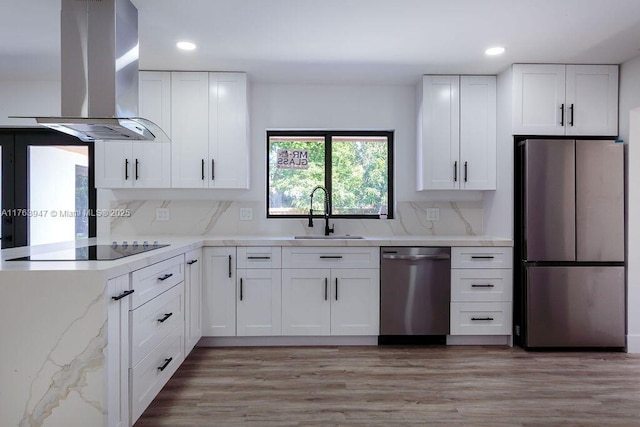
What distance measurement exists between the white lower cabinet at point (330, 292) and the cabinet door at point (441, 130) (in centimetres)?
94

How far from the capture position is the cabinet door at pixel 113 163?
3400mm

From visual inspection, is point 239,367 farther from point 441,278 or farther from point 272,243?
point 441,278

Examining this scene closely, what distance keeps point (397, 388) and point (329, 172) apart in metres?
2.10

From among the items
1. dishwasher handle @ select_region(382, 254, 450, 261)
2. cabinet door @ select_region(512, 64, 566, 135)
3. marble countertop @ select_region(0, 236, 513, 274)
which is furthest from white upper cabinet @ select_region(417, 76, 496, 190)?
dishwasher handle @ select_region(382, 254, 450, 261)

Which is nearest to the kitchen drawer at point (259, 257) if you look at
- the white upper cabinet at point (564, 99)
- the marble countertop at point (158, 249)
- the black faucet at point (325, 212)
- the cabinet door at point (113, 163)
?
the marble countertop at point (158, 249)

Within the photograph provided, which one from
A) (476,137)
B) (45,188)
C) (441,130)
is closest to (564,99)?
(476,137)

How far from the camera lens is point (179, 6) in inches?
91.7

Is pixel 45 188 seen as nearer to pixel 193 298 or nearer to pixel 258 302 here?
pixel 193 298

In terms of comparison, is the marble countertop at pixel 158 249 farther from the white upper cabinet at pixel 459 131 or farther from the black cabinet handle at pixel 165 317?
the white upper cabinet at pixel 459 131

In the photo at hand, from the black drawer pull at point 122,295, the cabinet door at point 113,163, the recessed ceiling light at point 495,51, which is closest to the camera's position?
the black drawer pull at point 122,295

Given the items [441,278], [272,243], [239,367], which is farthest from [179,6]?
[441,278]

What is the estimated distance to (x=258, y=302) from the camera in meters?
3.22

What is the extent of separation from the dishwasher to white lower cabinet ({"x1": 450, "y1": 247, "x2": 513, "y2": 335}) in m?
0.08

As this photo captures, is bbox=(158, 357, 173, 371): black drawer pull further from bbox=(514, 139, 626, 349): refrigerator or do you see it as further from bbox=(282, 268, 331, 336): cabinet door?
bbox=(514, 139, 626, 349): refrigerator
